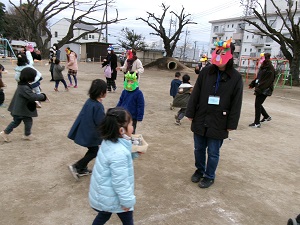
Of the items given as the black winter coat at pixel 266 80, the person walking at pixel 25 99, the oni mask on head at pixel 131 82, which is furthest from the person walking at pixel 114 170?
the black winter coat at pixel 266 80

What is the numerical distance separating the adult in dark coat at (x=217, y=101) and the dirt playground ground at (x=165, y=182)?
0.49 m

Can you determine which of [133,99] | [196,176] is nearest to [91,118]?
[133,99]

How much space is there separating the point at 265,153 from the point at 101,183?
3.71m

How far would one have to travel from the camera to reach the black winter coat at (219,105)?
3.00 metres

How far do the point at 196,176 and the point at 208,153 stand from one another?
422 mm

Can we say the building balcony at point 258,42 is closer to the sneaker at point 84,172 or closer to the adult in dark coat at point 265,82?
the adult in dark coat at point 265,82

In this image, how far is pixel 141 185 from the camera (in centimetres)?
318

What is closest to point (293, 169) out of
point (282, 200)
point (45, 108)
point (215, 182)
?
point (282, 200)

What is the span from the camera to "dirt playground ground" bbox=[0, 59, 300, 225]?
2.61m

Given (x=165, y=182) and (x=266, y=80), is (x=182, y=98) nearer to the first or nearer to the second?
(x=266, y=80)

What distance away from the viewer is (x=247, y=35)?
50250mm

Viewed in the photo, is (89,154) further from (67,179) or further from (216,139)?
(216,139)

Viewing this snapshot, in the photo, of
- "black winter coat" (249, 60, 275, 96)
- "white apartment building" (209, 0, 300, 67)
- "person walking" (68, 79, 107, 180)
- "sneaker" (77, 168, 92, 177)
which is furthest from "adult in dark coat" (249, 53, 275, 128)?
"white apartment building" (209, 0, 300, 67)

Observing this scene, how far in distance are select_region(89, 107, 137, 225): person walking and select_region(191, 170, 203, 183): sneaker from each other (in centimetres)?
165
